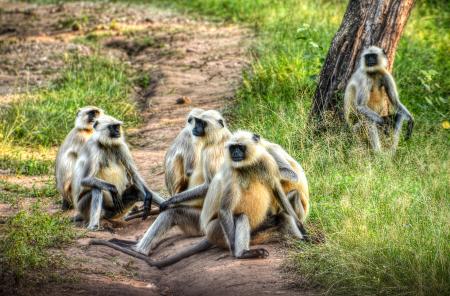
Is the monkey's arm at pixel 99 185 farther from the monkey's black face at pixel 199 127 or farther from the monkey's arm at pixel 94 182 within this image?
the monkey's black face at pixel 199 127

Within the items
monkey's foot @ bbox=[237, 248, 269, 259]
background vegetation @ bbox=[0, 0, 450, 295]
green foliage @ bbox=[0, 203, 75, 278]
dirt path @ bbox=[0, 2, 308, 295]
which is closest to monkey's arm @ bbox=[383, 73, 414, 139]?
background vegetation @ bbox=[0, 0, 450, 295]

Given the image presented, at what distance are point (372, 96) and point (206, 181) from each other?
9.90 feet

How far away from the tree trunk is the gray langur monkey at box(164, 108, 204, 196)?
2.06 metres

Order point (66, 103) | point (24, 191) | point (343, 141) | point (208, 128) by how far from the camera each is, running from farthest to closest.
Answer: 1. point (66, 103)
2. point (24, 191)
3. point (343, 141)
4. point (208, 128)

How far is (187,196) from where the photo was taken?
6.55 metres

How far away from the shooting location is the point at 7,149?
384 inches

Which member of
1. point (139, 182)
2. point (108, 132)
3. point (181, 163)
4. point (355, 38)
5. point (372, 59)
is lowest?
point (139, 182)

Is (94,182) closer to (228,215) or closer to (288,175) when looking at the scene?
(228,215)

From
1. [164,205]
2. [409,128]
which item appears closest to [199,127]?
[164,205]

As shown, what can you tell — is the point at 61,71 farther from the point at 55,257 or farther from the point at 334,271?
the point at 334,271

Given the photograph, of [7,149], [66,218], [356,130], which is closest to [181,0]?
[7,149]

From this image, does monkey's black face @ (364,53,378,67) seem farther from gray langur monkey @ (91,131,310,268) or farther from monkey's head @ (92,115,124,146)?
gray langur monkey @ (91,131,310,268)

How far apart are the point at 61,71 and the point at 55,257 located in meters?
7.38

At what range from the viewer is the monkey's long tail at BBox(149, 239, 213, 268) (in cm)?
620
